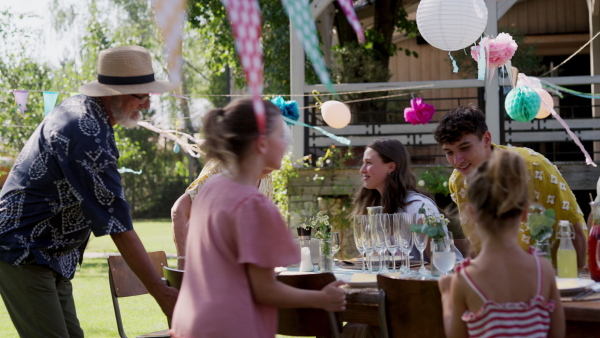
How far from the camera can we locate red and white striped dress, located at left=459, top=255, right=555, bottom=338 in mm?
2197

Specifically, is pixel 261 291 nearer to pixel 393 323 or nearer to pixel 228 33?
pixel 393 323

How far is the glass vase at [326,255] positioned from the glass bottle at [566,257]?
1087mm

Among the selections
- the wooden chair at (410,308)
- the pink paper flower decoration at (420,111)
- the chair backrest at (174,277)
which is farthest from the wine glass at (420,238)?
the pink paper flower decoration at (420,111)

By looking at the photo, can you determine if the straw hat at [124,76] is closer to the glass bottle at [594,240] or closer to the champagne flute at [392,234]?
the champagne flute at [392,234]

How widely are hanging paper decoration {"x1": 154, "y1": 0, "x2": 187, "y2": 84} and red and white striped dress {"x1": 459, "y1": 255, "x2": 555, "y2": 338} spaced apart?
1.10m

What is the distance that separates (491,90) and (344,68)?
2982 millimetres

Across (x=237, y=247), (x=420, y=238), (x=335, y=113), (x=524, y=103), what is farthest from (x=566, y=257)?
(x=335, y=113)

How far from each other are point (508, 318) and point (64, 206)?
66.6 inches

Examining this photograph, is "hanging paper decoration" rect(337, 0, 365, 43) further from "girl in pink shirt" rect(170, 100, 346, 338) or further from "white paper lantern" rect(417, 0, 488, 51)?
"white paper lantern" rect(417, 0, 488, 51)

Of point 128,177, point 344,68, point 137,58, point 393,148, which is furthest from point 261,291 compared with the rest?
point 128,177

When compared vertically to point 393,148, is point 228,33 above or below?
above

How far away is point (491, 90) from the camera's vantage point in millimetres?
8961

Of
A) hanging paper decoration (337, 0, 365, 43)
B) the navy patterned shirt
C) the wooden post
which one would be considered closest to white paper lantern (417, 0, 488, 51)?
the navy patterned shirt

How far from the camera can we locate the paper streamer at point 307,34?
5.15 feet
